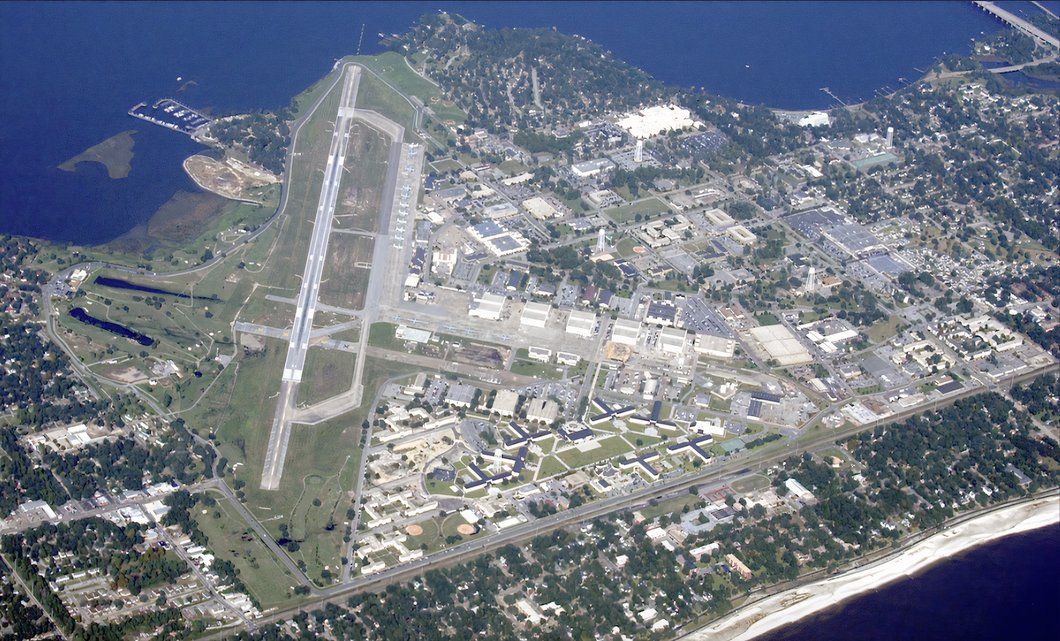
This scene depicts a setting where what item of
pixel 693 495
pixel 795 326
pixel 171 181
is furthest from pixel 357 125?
pixel 693 495

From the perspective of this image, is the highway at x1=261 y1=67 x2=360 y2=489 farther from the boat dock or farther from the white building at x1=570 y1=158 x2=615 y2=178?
the white building at x1=570 y1=158 x2=615 y2=178

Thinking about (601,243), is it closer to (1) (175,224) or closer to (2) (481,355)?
(2) (481,355)

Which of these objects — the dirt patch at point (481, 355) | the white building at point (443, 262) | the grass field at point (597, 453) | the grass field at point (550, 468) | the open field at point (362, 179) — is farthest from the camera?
the open field at point (362, 179)

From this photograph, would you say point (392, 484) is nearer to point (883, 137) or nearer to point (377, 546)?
point (377, 546)

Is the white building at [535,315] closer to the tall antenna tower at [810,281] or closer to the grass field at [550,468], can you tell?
the grass field at [550,468]

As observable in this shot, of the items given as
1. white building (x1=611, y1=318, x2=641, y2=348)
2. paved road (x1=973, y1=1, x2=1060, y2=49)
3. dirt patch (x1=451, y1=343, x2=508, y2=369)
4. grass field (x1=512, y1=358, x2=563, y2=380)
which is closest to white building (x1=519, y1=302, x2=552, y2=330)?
dirt patch (x1=451, y1=343, x2=508, y2=369)

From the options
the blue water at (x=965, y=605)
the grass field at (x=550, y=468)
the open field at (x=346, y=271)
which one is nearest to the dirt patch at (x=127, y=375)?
the open field at (x=346, y=271)
